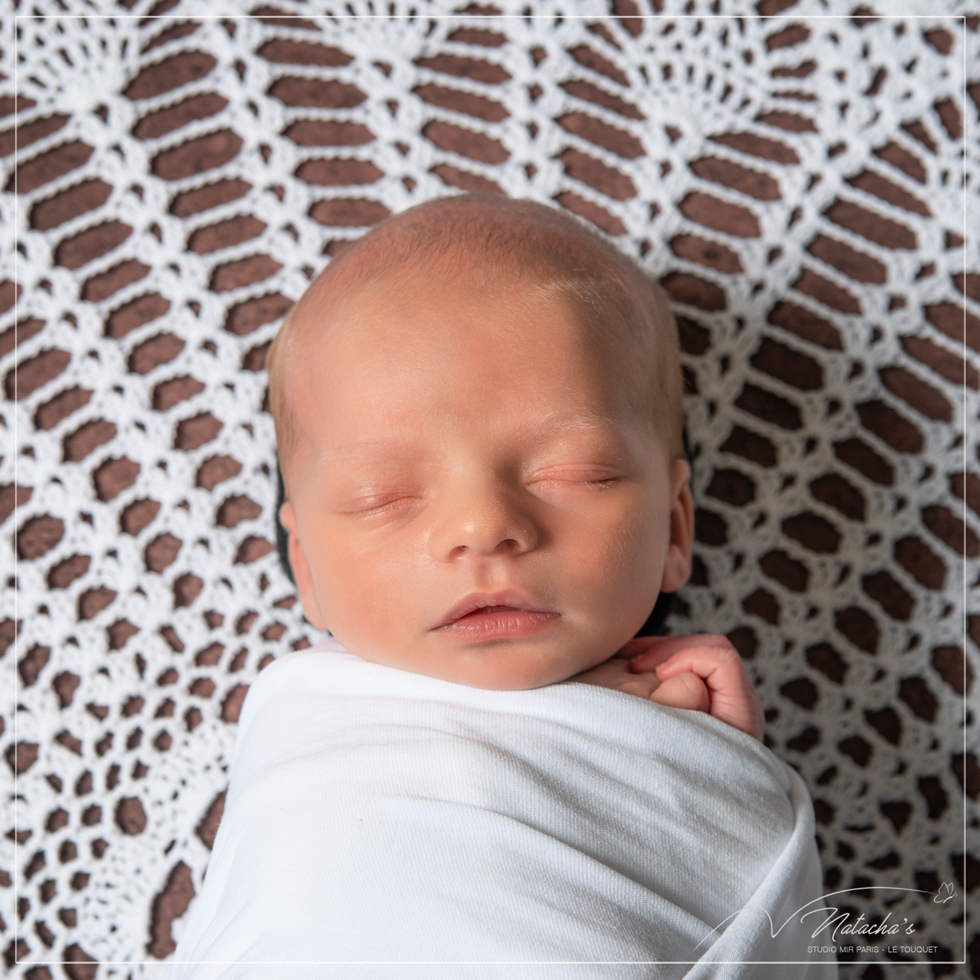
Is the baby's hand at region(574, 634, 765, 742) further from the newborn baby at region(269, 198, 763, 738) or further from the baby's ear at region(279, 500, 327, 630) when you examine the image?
the baby's ear at region(279, 500, 327, 630)

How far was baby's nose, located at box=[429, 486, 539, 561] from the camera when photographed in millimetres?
657

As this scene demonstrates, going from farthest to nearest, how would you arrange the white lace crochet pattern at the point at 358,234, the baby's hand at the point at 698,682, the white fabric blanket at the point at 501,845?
the white lace crochet pattern at the point at 358,234 < the baby's hand at the point at 698,682 < the white fabric blanket at the point at 501,845

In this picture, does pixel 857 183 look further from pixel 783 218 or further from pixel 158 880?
pixel 158 880

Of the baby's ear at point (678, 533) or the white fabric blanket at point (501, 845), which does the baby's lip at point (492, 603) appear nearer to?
the white fabric blanket at point (501, 845)

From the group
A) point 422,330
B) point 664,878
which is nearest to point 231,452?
point 422,330

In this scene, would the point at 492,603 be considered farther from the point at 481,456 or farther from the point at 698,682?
the point at 698,682

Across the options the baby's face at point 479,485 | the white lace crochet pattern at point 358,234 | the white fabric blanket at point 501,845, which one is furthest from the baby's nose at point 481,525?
the white lace crochet pattern at point 358,234

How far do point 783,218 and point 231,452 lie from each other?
806 millimetres

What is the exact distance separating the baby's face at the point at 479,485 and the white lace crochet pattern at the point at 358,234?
0.34 metres

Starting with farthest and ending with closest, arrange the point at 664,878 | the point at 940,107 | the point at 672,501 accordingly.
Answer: the point at 940,107, the point at 672,501, the point at 664,878

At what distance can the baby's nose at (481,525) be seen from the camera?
2.15 ft

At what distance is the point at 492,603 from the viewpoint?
0.69m

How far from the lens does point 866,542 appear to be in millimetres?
1026

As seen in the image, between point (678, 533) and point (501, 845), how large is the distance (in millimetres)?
380
